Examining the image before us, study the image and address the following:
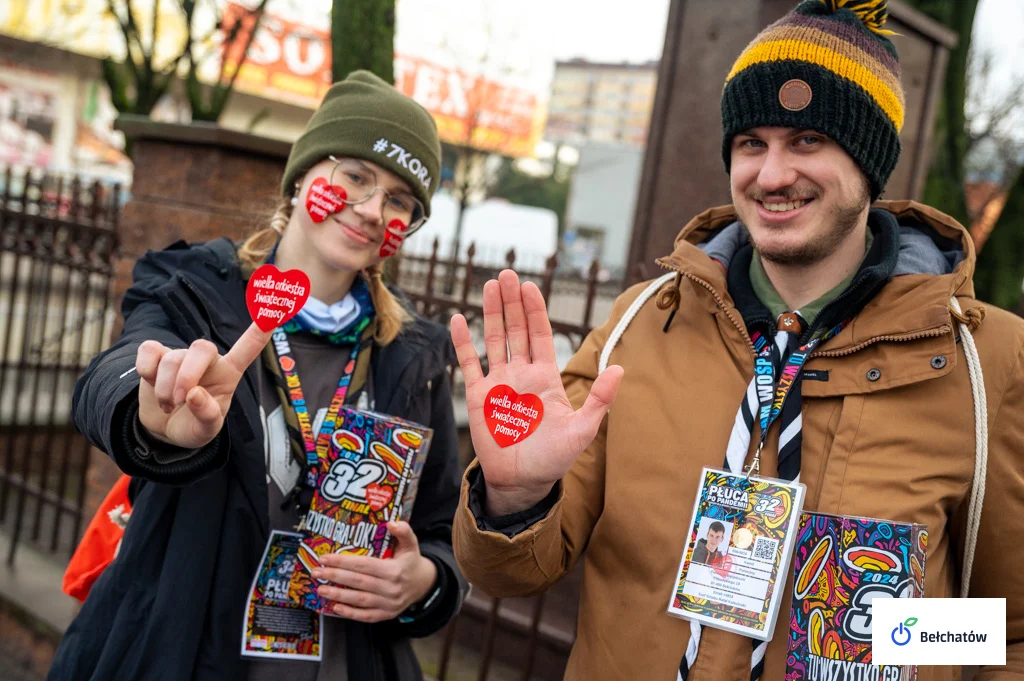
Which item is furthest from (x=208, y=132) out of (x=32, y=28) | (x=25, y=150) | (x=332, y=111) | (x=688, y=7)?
(x=25, y=150)

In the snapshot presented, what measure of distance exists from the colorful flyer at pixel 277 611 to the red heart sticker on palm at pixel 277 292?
59 cm

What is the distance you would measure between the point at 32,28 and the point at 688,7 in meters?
18.6

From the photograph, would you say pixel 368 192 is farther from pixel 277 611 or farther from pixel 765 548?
pixel 765 548

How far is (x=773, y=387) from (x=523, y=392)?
1.79 ft

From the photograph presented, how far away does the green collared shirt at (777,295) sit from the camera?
210 centimetres

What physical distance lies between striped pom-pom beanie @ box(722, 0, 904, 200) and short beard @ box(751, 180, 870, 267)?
0.11m

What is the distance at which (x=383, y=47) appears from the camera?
4.36 m

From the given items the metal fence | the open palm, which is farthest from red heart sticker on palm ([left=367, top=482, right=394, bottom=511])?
the metal fence

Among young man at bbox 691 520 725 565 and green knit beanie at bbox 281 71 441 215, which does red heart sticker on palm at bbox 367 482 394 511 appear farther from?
green knit beanie at bbox 281 71 441 215

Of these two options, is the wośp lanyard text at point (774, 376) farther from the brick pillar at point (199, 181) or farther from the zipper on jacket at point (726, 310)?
the brick pillar at point (199, 181)

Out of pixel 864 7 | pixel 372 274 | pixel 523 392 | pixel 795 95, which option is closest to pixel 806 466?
pixel 523 392

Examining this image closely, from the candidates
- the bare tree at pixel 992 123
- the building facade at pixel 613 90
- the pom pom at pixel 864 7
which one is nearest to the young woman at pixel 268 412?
the pom pom at pixel 864 7

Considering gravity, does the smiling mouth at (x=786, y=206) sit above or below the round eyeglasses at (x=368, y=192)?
above

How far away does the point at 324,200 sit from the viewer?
8.23ft
